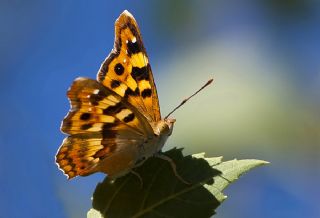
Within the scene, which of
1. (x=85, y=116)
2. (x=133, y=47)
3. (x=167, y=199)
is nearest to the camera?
(x=167, y=199)

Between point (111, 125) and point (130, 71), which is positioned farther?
point (130, 71)

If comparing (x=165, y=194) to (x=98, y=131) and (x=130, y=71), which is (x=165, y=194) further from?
(x=130, y=71)

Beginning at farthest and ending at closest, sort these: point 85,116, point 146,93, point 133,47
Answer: point 133,47
point 146,93
point 85,116

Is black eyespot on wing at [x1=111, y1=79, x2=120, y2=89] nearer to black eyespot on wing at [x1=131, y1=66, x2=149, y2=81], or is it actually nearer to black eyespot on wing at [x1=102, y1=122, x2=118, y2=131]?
black eyespot on wing at [x1=131, y1=66, x2=149, y2=81]

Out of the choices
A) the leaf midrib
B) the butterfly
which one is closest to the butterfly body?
the butterfly

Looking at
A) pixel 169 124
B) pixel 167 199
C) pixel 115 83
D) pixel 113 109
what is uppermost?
pixel 115 83

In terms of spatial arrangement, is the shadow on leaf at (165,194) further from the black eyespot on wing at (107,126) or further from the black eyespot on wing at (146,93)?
the black eyespot on wing at (146,93)

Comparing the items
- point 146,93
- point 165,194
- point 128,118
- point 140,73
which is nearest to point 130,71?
point 140,73

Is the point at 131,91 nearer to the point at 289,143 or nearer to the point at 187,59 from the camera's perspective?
the point at 289,143
